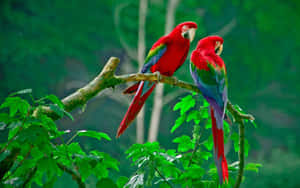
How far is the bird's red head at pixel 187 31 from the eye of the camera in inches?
39.2

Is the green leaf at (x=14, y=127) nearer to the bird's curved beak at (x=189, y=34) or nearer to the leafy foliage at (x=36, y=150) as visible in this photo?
the leafy foliage at (x=36, y=150)

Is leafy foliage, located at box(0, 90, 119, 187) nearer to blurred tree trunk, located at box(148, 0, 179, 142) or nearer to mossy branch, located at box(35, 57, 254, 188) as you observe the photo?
mossy branch, located at box(35, 57, 254, 188)

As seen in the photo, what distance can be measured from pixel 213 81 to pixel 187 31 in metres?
0.29

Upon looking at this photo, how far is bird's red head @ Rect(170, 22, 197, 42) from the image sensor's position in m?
0.99

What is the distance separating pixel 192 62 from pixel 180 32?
24cm

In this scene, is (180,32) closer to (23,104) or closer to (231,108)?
(231,108)

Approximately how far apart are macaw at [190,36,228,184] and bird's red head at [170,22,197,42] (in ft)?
0.51

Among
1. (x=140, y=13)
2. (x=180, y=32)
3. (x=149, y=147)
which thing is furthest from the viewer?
(x=140, y=13)

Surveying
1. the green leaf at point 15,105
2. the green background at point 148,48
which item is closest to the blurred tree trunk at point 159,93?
the green background at point 148,48

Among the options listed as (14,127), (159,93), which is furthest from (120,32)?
(14,127)

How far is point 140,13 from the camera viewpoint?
162 inches

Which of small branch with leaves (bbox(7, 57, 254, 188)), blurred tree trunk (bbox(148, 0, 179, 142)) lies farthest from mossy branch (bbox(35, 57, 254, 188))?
blurred tree trunk (bbox(148, 0, 179, 142))

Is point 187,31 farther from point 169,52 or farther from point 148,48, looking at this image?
point 148,48

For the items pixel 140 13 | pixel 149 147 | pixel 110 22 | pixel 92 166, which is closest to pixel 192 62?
pixel 149 147
